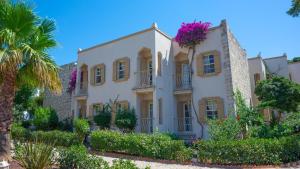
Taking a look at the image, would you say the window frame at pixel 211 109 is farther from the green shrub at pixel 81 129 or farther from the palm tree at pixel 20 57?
the palm tree at pixel 20 57

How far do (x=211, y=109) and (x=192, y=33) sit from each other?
5.72 m

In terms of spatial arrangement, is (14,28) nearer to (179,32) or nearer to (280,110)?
(179,32)

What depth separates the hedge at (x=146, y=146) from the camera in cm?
1139

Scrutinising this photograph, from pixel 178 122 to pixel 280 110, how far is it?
7255 mm

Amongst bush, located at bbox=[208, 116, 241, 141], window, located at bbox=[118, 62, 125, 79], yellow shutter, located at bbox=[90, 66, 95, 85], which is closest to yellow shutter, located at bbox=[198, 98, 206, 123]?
bush, located at bbox=[208, 116, 241, 141]

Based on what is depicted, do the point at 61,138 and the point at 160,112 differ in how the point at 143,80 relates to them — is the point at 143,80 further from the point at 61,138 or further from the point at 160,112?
the point at 61,138

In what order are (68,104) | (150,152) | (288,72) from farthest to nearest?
(68,104)
(288,72)
(150,152)

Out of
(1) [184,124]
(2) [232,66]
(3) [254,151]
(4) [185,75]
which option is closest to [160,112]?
(1) [184,124]

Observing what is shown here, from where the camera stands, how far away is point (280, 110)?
1714 centimetres

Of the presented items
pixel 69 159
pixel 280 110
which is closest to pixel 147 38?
pixel 280 110

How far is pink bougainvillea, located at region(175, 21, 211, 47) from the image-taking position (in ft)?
58.5

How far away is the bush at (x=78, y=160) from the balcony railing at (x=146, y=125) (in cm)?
970

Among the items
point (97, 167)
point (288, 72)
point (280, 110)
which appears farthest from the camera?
point (288, 72)

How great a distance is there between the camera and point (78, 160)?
7.69 metres
